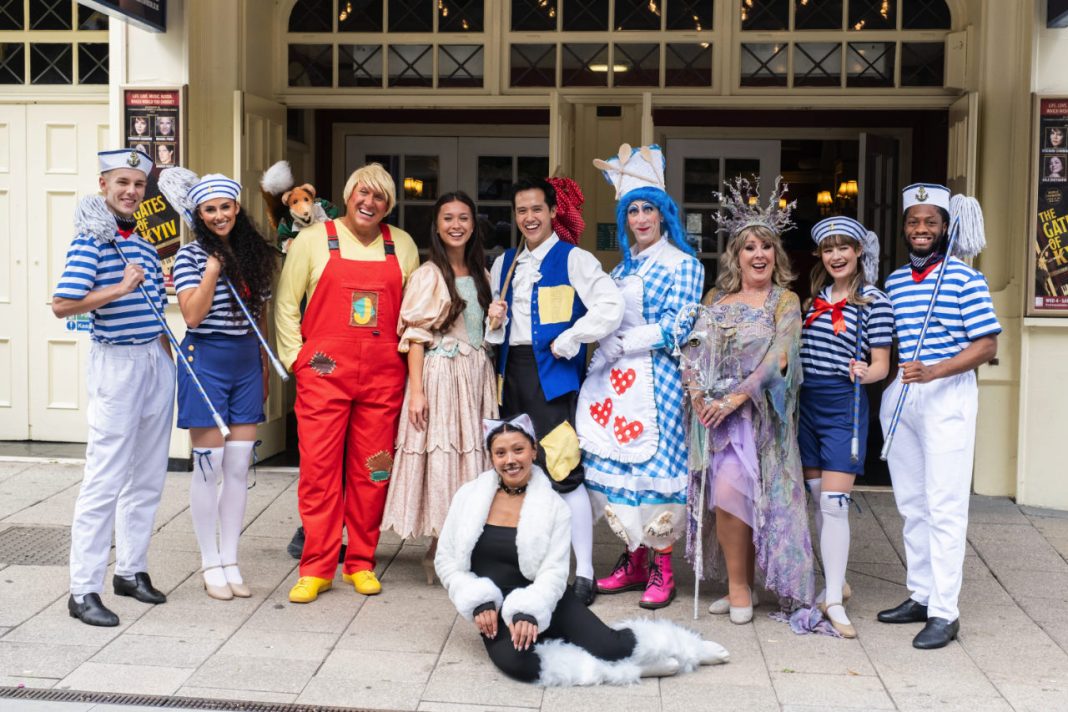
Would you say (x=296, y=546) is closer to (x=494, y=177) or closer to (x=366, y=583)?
(x=366, y=583)

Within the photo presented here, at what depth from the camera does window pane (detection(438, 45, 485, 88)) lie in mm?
8492

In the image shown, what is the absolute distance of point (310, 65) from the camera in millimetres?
8648

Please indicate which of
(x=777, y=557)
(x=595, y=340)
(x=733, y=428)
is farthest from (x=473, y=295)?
(x=777, y=557)

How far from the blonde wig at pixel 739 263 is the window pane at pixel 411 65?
3.59m

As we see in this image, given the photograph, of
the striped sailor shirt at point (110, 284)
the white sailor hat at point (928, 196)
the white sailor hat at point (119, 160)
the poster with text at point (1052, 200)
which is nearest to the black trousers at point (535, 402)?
the striped sailor shirt at point (110, 284)

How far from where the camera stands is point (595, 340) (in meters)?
5.59

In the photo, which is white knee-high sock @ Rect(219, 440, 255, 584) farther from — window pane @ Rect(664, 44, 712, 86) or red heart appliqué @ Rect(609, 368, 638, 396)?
window pane @ Rect(664, 44, 712, 86)

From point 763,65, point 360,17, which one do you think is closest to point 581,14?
point 763,65

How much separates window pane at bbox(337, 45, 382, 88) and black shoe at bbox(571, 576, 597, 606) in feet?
13.5

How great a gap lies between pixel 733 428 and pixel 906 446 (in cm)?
73

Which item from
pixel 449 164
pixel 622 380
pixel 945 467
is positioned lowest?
pixel 945 467

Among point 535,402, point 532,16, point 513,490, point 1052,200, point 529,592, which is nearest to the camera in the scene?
point 529,592

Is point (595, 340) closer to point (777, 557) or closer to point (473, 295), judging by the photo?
point (473, 295)

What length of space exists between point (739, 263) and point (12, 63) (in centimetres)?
572
